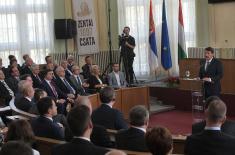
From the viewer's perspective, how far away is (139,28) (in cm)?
1460

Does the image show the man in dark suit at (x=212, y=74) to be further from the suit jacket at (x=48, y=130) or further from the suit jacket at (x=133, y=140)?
the suit jacket at (x=133, y=140)

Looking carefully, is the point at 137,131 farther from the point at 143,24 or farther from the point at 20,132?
the point at 143,24

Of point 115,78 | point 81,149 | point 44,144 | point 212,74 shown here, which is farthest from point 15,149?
point 115,78

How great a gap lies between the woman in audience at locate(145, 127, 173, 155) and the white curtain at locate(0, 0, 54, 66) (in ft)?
35.0

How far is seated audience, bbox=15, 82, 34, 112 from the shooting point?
707 cm

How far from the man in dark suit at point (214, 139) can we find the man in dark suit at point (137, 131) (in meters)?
0.60

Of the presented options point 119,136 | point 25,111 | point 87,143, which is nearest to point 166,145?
point 87,143

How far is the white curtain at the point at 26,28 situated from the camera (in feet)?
43.5

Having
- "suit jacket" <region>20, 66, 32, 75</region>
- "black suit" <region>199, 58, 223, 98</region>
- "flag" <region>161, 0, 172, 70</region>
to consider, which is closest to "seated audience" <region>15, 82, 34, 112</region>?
"black suit" <region>199, 58, 223, 98</region>

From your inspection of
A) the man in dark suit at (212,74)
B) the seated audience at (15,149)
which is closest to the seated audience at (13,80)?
the man in dark suit at (212,74)

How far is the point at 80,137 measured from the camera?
11.2ft

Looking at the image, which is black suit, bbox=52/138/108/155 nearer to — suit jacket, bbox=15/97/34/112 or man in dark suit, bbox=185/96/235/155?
man in dark suit, bbox=185/96/235/155

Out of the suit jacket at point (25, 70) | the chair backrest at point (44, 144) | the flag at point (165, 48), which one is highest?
the flag at point (165, 48)

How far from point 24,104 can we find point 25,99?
0.11 m
